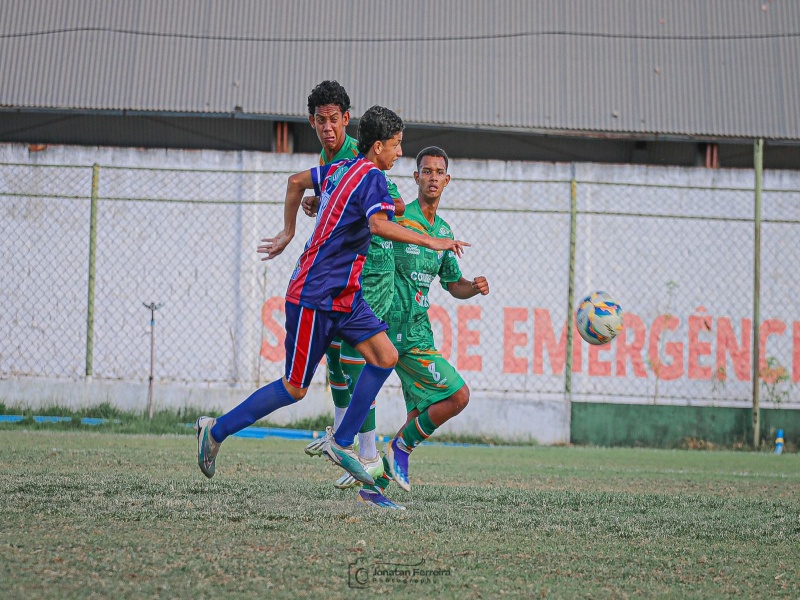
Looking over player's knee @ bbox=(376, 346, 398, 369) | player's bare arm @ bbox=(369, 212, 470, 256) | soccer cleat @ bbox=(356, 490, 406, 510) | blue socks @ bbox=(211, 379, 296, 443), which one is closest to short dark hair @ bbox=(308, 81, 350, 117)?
player's bare arm @ bbox=(369, 212, 470, 256)

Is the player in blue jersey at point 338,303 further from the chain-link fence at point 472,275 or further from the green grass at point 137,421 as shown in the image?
the chain-link fence at point 472,275

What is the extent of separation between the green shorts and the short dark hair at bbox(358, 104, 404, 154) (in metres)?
1.40

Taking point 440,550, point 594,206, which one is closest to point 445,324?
point 594,206

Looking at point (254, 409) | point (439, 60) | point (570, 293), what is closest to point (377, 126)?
point (254, 409)

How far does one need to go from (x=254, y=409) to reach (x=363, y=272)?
1.14m

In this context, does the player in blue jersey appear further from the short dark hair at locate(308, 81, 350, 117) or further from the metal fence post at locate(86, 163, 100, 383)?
the metal fence post at locate(86, 163, 100, 383)

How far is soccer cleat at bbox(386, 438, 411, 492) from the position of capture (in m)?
5.93

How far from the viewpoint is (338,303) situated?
5.14 m

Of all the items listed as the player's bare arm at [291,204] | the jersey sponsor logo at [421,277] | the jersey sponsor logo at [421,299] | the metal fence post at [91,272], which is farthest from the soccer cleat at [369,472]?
the metal fence post at [91,272]

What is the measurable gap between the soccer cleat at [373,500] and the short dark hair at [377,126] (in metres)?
1.89

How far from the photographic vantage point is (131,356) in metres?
12.4

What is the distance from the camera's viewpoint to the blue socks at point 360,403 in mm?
5234

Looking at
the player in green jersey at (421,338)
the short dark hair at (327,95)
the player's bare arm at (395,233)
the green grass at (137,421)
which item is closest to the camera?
the player's bare arm at (395,233)

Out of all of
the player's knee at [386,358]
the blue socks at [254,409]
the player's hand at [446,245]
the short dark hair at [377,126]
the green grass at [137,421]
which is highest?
the short dark hair at [377,126]
